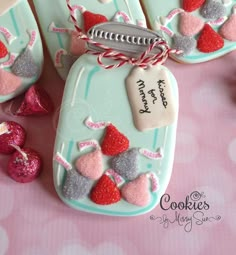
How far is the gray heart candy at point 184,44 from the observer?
3.64 ft

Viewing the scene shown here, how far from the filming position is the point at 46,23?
112cm

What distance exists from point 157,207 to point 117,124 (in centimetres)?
22

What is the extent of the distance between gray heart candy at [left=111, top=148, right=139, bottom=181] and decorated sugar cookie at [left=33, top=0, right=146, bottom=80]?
→ 28 cm

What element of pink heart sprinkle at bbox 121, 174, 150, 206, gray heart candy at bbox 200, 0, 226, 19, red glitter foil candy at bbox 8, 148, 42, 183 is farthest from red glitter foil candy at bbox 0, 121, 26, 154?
gray heart candy at bbox 200, 0, 226, 19

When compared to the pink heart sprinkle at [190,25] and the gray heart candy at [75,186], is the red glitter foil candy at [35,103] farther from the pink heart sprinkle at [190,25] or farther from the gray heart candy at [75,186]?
the pink heart sprinkle at [190,25]

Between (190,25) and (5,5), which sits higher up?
(5,5)

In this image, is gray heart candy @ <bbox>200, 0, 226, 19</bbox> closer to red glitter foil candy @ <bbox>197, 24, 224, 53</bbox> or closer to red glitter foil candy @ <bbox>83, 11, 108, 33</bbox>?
red glitter foil candy @ <bbox>197, 24, 224, 53</bbox>

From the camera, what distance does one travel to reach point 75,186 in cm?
98

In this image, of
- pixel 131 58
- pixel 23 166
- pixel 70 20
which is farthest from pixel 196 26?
pixel 23 166

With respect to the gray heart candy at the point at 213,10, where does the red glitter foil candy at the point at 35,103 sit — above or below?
below

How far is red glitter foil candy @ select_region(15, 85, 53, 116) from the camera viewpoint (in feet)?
3.44

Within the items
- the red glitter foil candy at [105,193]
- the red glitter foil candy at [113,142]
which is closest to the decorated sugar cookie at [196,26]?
the red glitter foil candy at [113,142]

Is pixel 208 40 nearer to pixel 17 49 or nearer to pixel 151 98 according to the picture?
pixel 151 98

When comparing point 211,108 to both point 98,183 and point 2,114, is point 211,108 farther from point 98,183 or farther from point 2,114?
point 2,114
